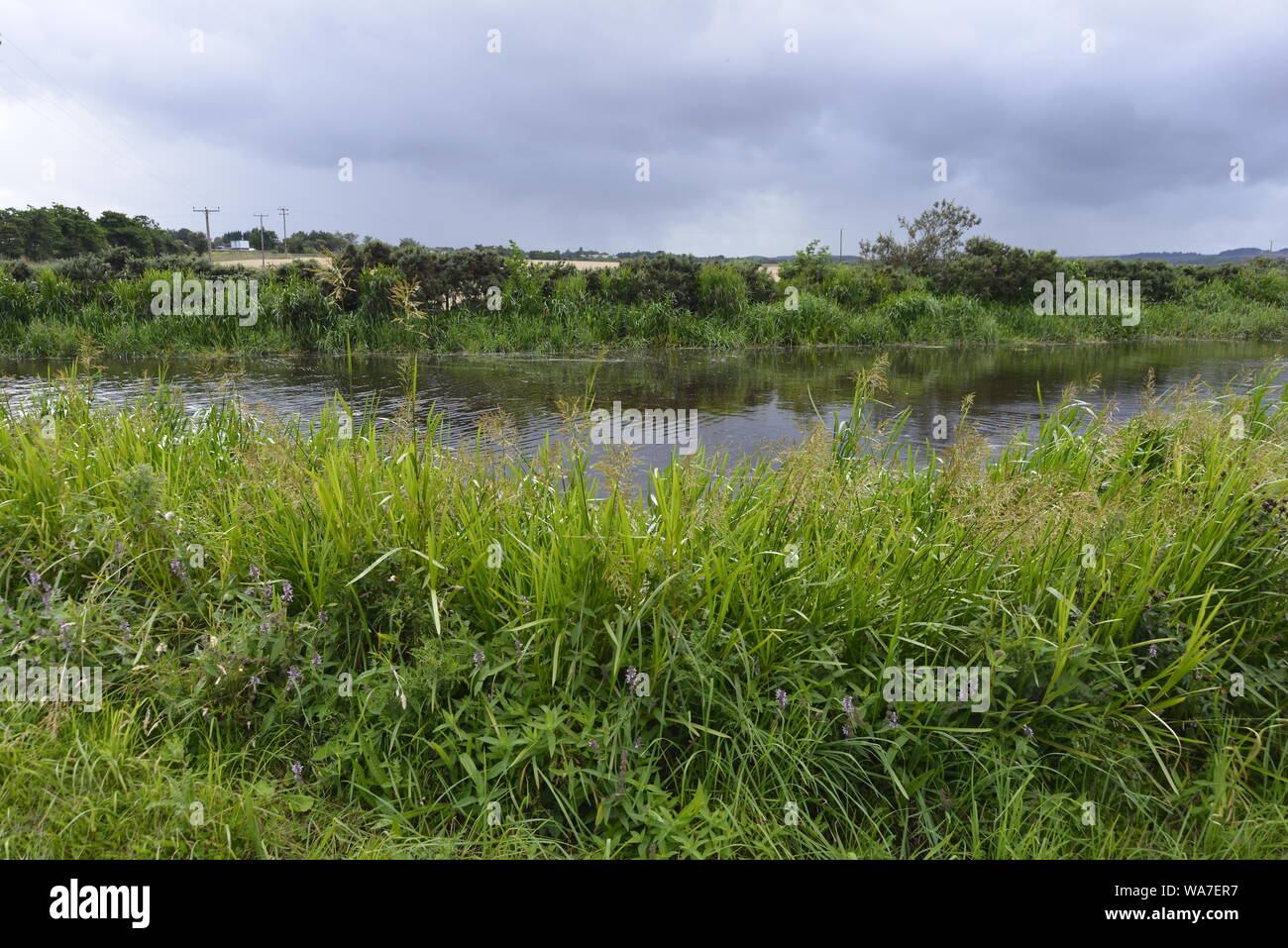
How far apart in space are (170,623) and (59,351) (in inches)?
780

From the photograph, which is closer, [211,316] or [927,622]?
[927,622]

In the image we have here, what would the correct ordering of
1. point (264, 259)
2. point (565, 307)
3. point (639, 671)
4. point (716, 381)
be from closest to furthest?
point (639, 671) → point (716, 381) → point (565, 307) → point (264, 259)

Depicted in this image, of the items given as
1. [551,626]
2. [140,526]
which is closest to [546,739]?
[551,626]

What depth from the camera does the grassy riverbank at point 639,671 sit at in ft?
7.95

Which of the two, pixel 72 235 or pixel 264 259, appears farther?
pixel 72 235

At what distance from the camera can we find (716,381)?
1560cm

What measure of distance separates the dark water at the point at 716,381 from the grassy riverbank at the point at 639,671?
18.7ft

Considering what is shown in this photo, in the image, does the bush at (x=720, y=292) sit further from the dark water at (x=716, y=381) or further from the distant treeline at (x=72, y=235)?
the distant treeline at (x=72, y=235)

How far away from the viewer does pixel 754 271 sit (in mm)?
24109

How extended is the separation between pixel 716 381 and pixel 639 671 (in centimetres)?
1322

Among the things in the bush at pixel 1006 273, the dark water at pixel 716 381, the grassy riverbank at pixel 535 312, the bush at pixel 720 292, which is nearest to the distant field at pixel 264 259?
the grassy riverbank at pixel 535 312

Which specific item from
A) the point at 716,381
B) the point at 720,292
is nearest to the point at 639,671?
the point at 716,381

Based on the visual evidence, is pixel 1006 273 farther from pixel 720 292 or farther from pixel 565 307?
pixel 565 307
